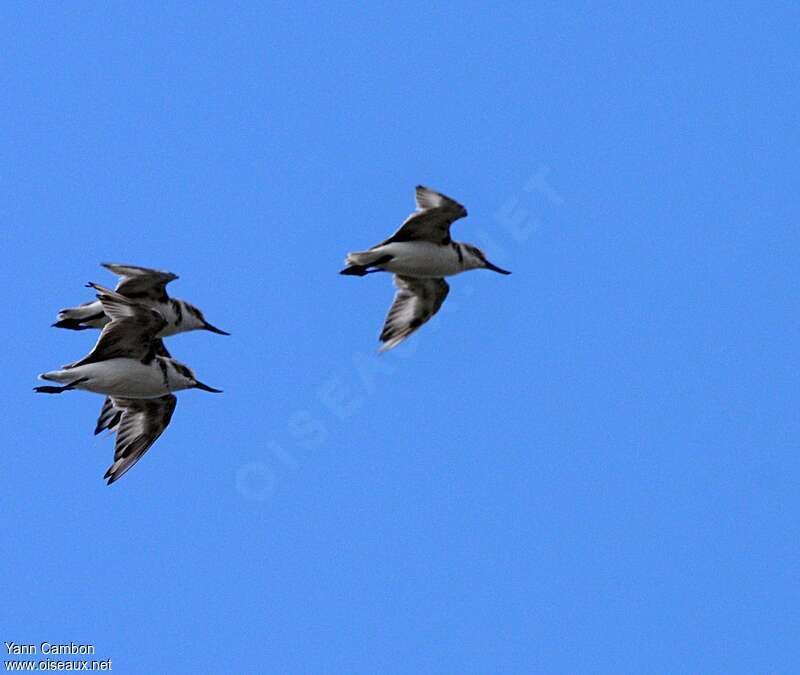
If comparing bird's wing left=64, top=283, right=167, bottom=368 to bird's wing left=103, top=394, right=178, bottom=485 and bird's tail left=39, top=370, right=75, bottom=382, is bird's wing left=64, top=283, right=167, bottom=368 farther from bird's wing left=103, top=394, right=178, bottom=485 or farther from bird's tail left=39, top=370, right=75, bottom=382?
bird's wing left=103, top=394, right=178, bottom=485

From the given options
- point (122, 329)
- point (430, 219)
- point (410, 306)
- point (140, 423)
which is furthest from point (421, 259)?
point (122, 329)

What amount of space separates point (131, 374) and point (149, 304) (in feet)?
5.64

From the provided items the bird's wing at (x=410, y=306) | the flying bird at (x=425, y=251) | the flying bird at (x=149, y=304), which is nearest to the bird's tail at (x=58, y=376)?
the flying bird at (x=149, y=304)

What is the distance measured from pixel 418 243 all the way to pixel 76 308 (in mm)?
3999

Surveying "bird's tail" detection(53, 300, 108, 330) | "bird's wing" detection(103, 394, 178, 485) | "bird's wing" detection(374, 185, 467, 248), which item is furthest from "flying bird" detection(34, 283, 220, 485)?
"bird's wing" detection(374, 185, 467, 248)

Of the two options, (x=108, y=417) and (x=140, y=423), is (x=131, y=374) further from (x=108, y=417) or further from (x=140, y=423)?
(x=108, y=417)

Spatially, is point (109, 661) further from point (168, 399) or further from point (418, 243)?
point (418, 243)

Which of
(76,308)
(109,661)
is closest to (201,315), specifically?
(76,308)

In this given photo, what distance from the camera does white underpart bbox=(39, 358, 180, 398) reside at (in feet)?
53.4

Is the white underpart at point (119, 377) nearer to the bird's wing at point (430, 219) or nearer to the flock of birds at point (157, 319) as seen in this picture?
the flock of birds at point (157, 319)

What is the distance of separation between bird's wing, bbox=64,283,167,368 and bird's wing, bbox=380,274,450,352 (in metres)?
3.89

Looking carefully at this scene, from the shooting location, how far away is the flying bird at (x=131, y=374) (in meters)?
16.4

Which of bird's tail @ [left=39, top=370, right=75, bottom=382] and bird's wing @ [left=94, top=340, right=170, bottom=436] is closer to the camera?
bird's tail @ [left=39, top=370, right=75, bottom=382]

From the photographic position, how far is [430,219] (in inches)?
720
